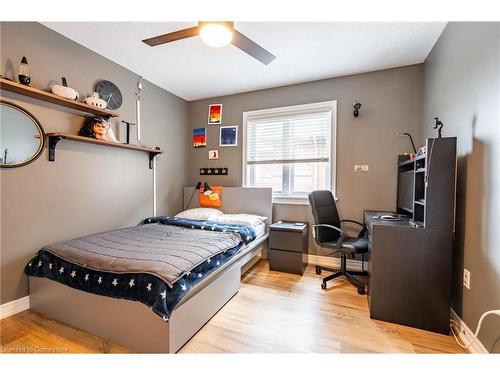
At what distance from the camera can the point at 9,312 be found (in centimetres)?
181

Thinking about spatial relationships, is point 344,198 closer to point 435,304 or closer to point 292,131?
point 292,131

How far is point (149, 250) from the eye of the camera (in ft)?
5.60

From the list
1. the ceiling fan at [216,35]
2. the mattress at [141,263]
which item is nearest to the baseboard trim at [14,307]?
the mattress at [141,263]

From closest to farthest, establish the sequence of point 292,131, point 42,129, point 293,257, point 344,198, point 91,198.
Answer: point 42,129 → point 91,198 → point 293,257 → point 344,198 → point 292,131

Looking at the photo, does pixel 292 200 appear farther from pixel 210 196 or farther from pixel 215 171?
pixel 215 171

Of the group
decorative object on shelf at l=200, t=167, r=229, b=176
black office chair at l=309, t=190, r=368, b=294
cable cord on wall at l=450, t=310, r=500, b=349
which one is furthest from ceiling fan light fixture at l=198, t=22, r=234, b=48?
cable cord on wall at l=450, t=310, r=500, b=349

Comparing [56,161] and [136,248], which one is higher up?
[56,161]

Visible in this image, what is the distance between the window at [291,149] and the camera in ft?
10.00

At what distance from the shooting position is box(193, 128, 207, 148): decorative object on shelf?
3.79 metres

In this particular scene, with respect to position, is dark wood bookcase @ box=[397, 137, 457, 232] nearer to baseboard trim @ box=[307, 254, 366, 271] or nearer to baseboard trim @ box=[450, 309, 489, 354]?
baseboard trim @ box=[450, 309, 489, 354]

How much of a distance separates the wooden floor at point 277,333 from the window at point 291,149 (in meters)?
1.52

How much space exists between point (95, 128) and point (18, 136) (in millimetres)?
596
